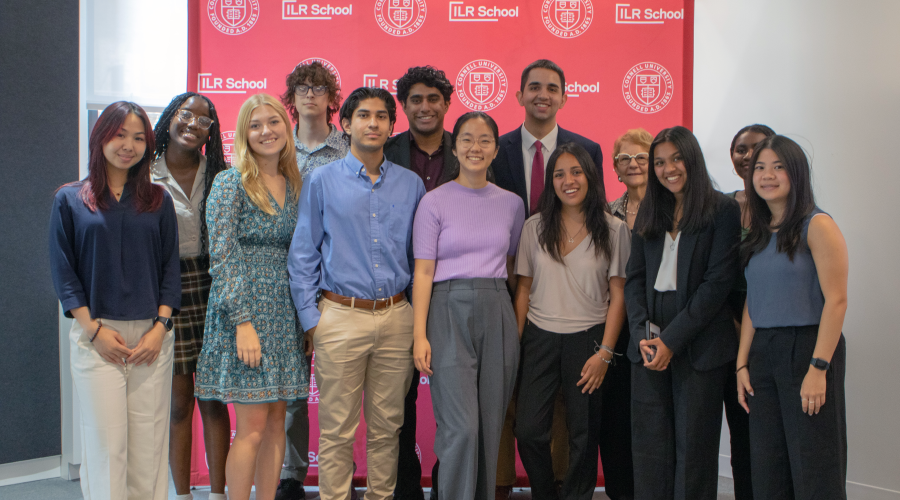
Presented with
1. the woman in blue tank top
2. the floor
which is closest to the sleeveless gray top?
the woman in blue tank top

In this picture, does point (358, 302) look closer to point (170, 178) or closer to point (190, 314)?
point (190, 314)

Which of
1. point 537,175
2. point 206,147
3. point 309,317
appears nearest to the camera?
point 309,317

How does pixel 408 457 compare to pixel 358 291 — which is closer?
pixel 358 291

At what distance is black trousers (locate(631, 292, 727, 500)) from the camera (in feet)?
7.78

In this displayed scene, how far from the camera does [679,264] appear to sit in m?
2.43

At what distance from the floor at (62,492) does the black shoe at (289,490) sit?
0.12 meters

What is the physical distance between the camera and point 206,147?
9.59 feet

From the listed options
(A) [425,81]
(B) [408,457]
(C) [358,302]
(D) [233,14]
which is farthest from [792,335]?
(D) [233,14]

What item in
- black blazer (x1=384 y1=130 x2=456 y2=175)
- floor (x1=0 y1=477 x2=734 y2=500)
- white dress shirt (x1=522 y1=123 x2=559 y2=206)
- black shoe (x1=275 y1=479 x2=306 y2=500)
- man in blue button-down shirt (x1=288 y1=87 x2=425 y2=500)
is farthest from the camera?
floor (x1=0 y1=477 x2=734 y2=500)

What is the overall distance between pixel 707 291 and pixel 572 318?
587 millimetres

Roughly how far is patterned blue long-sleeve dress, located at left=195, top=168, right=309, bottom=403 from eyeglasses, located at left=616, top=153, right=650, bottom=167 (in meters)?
1.86

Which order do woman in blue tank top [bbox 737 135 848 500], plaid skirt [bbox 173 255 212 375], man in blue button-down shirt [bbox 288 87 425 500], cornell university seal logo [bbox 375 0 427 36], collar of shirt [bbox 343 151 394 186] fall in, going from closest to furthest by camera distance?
woman in blue tank top [bbox 737 135 848 500]
man in blue button-down shirt [bbox 288 87 425 500]
collar of shirt [bbox 343 151 394 186]
plaid skirt [bbox 173 255 212 375]
cornell university seal logo [bbox 375 0 427 36]

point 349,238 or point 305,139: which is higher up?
point 305,139

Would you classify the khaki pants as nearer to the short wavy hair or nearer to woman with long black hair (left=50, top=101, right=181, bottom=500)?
woman with long black hair (left=50, top=101, right=181, bottom=500)
